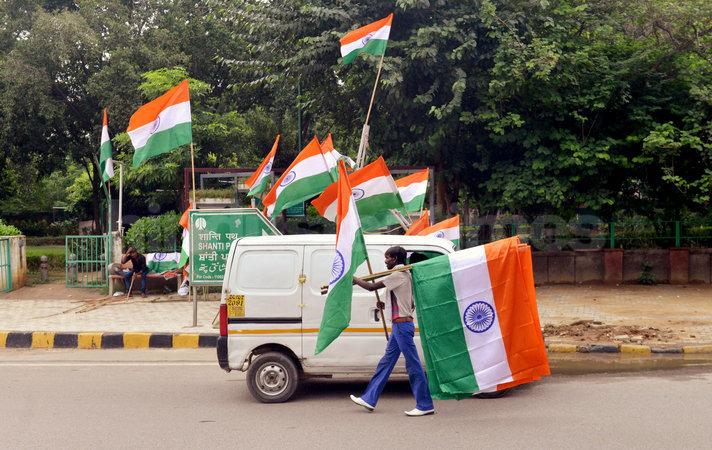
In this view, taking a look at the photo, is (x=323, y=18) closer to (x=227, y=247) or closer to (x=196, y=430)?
(x=227, y=247)

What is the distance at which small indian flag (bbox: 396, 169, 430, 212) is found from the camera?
43.7 ft

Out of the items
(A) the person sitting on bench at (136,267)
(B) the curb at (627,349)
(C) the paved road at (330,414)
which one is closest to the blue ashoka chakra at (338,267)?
(C) the paved road at (330,414)

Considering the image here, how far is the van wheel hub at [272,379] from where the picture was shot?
8.11m

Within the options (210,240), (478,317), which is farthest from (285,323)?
(210,240)

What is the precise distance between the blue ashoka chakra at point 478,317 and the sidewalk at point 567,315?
13.1ft

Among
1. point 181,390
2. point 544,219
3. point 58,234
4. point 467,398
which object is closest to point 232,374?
point 181,390

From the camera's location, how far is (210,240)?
12680 millimetres

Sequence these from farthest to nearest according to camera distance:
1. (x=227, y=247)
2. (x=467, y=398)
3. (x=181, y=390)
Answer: (x=227, y=247)
(x=181, y=390)
(x=467, y=398)

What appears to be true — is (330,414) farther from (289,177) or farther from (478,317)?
(289,177)

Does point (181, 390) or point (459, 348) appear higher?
point (459, 348)

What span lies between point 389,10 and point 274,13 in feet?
8.77

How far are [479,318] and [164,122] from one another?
664 cm

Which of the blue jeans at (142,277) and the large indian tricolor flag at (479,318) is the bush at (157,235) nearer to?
the blue jeans at (142,277)

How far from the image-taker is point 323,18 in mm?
16406
